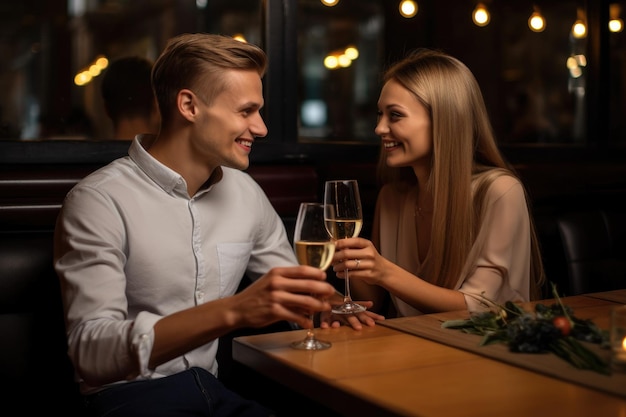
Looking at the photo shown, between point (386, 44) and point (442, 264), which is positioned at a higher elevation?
point (386, 44)

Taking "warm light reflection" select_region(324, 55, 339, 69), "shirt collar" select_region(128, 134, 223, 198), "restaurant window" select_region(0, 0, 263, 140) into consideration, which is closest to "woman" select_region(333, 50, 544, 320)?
"shirt collar" select_region(128, 134, 223, 198)

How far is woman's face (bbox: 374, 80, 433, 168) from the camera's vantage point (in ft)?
8.30

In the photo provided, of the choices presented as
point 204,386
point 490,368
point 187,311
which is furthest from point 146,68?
point 490,368

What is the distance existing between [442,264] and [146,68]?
1.83m

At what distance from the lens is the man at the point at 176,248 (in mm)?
1608

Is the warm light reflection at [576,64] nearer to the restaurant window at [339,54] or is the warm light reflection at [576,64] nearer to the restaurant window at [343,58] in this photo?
the restaurant window at [339,54]

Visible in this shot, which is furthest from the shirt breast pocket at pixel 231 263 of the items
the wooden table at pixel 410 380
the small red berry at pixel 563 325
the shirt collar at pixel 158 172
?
the small red berry at pixel 563 325

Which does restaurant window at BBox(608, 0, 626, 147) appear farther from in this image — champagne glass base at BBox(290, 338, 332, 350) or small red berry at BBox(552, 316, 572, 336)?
→ champagne glass base at BBox(290, 338, 332, 350)

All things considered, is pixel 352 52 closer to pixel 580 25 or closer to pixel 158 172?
pixel 580 25

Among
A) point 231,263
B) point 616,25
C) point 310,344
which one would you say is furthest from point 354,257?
point 616,25

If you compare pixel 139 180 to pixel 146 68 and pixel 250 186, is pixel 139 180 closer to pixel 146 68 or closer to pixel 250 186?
pixel 250 186

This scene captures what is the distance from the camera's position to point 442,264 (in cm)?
246

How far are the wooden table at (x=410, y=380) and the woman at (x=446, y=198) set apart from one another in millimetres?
651

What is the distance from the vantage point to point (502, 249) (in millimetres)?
2336
